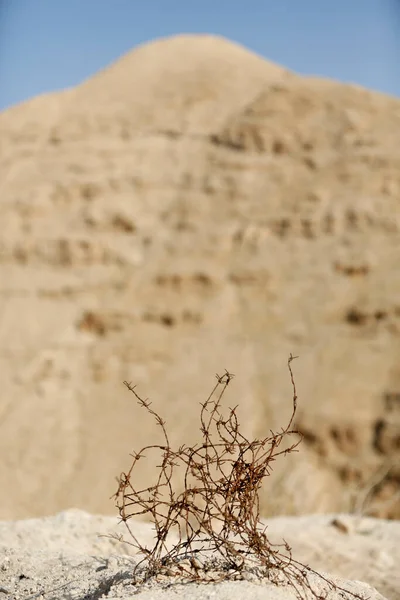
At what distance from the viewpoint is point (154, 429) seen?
404 inches

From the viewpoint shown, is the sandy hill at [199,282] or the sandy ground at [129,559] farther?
the sandy hill at [199,282]

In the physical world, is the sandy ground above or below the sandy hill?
below

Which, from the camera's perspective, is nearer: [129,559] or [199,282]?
[129,559]

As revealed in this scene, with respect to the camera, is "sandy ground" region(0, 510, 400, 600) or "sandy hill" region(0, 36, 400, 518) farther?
"sandy hill" region(0, 36, 400, 518)

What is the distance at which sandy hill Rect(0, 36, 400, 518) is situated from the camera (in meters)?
9.76

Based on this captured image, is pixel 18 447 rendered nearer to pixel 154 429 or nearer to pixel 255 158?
pixel 154 429

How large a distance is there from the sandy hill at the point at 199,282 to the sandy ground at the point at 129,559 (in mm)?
3326

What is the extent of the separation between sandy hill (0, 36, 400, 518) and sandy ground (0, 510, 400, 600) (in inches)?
131

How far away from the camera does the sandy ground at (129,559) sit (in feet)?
6.66

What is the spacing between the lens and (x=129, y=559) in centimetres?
248

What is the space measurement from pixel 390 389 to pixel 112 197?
6.53 metres

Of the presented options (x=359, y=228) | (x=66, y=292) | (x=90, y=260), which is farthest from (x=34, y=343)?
(x=359, y=228)

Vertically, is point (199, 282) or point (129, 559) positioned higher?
point (199, 282)

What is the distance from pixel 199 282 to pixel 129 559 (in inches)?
388
